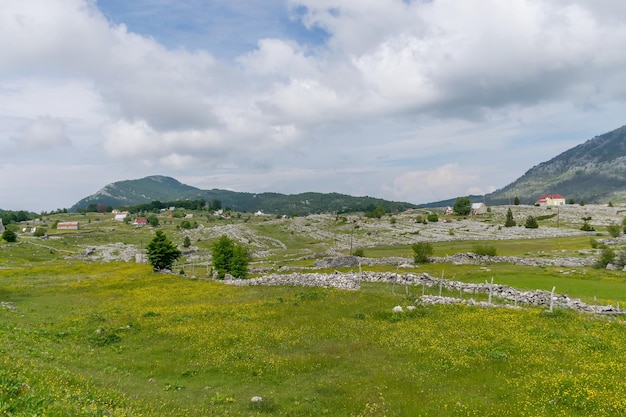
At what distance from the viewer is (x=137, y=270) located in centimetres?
7894

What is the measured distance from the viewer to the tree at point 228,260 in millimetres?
81750

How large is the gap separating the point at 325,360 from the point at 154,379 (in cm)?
910

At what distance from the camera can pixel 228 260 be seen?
3312 inches

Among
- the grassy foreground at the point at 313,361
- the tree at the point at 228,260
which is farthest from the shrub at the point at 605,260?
the tree at the point at 228,260

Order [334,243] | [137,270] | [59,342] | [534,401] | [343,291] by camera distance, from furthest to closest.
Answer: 1. [334,243]
2. [137,270]
3. [343,291]
4. [59,342]
5. [534,401]

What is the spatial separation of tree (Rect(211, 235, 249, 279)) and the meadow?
39270 mm

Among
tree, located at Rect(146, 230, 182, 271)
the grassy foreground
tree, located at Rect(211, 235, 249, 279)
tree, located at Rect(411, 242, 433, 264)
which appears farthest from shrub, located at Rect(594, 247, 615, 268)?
tree, located at Rect(146, 230, 182, 271)

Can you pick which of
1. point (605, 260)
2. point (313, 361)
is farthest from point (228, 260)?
point (605, 260)

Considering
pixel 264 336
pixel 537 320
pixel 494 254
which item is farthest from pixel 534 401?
pixel 494 254

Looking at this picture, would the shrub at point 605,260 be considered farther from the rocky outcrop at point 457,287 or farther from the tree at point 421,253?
the rocky outcrop at point 457,287

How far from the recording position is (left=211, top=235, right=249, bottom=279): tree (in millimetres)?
81750

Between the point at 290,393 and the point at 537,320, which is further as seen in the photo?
the point at 537,320

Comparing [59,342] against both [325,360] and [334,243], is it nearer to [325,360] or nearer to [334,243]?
[325,360]

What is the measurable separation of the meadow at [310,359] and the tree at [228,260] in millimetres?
39270
